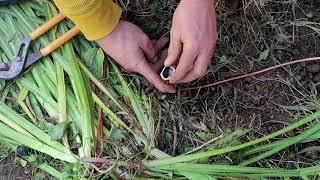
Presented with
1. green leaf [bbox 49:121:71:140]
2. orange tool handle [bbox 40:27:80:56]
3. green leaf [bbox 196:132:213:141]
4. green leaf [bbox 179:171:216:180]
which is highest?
orange tool handle [bbox 40:27:80:56]

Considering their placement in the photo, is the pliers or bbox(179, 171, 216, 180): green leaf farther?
the pliers

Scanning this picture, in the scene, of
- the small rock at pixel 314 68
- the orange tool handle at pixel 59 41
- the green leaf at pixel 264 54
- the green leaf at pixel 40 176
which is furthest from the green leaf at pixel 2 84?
the small rock at pixel 314 68

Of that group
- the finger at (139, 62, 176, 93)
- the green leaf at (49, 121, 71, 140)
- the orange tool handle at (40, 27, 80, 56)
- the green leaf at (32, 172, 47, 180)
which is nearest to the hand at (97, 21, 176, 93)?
the finger at (139, 62, 176, 93)

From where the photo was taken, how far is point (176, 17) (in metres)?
1.48

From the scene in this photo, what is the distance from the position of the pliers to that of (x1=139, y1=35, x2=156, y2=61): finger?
204 millimetres

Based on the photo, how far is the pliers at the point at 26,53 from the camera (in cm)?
164

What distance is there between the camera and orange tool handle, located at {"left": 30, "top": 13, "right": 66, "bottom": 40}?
1656mm

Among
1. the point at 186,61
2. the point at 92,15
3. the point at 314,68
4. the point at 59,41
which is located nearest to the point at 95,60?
the point at 59,41

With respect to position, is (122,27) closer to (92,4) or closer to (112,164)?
(92,4)

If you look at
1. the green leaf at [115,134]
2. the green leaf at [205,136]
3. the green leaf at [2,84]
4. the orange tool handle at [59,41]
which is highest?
the orange tool handle at [59,41]

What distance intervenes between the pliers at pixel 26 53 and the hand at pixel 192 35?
1.11 feet

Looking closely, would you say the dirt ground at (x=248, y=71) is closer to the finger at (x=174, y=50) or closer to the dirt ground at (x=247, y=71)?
the dirt ground at (x=247, y=71)

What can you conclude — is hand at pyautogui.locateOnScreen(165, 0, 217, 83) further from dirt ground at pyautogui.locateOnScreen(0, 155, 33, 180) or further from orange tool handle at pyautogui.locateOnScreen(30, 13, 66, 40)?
dirt ground at pyautogui.locateOnScreen(0, 155, 33, 180)

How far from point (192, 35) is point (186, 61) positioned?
7cm
